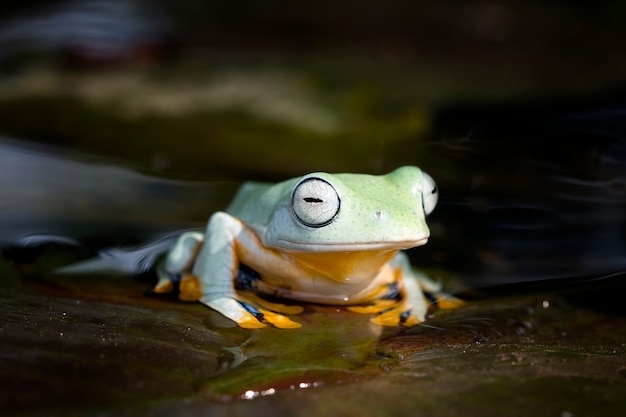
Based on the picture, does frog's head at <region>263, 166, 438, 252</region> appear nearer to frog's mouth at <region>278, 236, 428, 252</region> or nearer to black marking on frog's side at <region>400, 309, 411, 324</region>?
frog's mouth at <region>278, 236, 428, 252</region>

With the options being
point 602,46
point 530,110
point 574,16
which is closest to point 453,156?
point 530,110


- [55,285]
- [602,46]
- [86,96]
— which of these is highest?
[602,46]

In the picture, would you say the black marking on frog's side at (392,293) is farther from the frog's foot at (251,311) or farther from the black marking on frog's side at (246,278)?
the black marking on frog's side at (246,278)

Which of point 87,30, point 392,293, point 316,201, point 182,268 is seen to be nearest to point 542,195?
point 392,293

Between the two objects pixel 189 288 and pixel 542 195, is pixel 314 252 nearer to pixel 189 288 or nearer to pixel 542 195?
pixel 189 288

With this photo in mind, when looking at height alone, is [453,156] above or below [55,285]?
above

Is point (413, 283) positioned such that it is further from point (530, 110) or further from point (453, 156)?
point (530, 110)

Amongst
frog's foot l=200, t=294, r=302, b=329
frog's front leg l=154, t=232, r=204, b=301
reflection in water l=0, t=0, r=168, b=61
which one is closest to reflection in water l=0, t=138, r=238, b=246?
frog's front leg l=154, t=232, r=204, b=301
